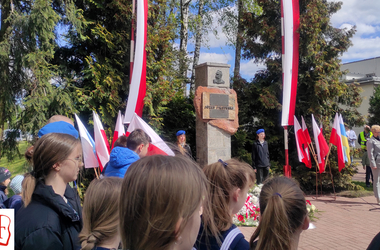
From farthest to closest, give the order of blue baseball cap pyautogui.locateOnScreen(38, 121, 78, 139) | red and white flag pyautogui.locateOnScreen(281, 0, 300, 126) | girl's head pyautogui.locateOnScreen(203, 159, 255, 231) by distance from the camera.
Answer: red and white flag pyautogui.locateOnScreen(281, 0, 300, 126), blue baseball cap pyautogui.locateOnScreen(38, 121, 78, 139), girl's head pyautogui.locateOnScreen(203, 159, 255, 231)

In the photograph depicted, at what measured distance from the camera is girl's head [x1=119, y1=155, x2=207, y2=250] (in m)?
0.91

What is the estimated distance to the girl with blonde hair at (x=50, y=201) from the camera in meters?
1.51

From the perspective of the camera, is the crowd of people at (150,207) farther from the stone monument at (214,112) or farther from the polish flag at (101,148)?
the stone monument at (214,112)

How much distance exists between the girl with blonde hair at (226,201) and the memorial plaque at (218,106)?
582 centimetres

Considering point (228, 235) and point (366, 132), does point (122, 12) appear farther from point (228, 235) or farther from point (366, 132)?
point (366, 132)

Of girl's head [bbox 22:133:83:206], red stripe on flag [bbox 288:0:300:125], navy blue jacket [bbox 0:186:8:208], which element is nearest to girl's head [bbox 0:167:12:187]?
navy blue jacket [bbox 0:186:8:208]

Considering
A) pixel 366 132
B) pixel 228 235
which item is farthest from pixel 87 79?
pixel 366 132

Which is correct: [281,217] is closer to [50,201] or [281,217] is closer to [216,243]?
[216,243]

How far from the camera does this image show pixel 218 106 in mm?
8055

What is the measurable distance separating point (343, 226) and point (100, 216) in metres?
5.45

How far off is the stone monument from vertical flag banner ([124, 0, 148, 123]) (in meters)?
2.16

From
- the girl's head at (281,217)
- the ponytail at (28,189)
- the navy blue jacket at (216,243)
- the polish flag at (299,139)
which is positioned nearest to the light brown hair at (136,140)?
the ponytail at (28,189)

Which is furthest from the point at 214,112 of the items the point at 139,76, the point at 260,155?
the point at 139,76

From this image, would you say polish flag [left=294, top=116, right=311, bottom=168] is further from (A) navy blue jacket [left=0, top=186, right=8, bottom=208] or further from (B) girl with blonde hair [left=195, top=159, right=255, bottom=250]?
(A) navy blue jacket [left=0, top=186, right=8, bottom=208]
